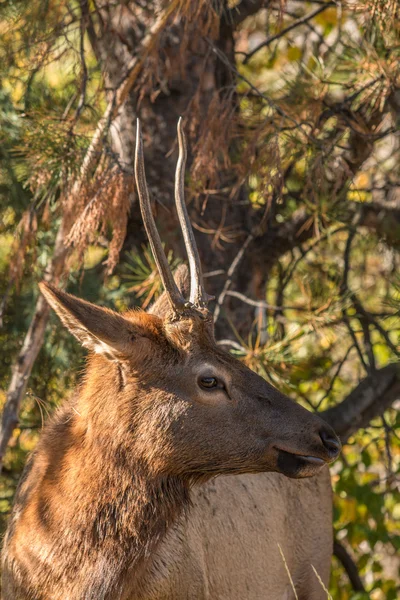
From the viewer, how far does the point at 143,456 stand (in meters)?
3.18

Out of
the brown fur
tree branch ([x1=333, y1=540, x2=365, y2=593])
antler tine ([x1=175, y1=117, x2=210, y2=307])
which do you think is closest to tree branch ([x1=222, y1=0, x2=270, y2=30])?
antler tine ([x1=175, y1=117, x2=210, y2=307])

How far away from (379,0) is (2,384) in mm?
3059

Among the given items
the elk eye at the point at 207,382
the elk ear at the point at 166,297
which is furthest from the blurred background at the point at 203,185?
the elk eye at the point at 207,382

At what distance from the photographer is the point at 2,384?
509 centimetres

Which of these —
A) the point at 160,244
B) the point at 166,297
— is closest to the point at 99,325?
the point at 160,244

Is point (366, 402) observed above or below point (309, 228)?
below

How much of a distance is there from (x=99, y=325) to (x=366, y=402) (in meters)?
2.56

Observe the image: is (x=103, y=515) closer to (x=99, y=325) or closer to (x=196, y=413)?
(x=196, y=413)

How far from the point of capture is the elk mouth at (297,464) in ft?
10.4

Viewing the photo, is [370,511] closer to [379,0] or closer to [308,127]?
[308,127]

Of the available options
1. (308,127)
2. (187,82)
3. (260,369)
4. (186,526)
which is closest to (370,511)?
(260,369)

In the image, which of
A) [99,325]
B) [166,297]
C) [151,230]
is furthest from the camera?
[166,297]

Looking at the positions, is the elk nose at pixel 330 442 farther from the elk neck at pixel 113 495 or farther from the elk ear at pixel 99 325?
the elk ear at pixel 99 325

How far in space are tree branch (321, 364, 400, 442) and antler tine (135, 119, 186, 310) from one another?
7.12 ft
